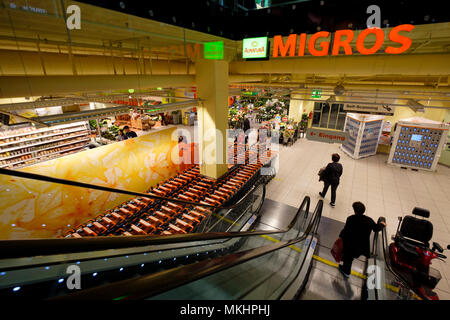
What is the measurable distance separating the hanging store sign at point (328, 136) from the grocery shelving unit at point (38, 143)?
7895 millimetres

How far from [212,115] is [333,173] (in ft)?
13.5

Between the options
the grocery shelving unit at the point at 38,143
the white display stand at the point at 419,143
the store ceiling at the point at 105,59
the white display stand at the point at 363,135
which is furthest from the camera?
the white display stand at the point at 363,135

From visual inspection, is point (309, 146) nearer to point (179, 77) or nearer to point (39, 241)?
point (179, 77)

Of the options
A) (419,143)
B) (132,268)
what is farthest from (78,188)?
(419,143)

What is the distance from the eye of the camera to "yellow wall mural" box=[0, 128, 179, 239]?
5.20 meters

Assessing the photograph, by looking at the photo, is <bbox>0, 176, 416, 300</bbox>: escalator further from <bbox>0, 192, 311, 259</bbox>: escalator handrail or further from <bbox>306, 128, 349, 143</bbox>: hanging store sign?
<bbox>306, 128, 349, 143</bbox>: hanging store sign

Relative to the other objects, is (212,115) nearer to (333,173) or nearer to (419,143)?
(333,173)

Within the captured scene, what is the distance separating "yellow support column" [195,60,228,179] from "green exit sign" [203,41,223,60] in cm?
62

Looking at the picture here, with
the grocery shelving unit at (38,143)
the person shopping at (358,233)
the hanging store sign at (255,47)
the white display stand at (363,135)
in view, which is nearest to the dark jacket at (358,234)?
the person shopping at (358,233)

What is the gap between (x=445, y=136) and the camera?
9203 millimetres

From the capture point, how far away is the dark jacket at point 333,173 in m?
6.58

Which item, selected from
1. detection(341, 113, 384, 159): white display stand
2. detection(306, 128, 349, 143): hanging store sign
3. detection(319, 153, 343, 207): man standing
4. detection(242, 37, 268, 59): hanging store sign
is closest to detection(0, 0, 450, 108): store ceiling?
detection(242, 37, 268, 59): hanging store sign

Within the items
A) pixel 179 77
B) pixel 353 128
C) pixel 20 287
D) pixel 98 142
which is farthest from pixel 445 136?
pixel 98 142

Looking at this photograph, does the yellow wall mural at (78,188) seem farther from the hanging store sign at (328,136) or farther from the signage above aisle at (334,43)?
the hanging store sign at (328,136)
